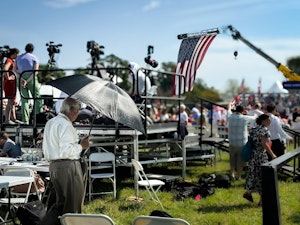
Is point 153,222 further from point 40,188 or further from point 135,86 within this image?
point 135,86

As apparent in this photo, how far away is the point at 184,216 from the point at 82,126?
9.27 ft

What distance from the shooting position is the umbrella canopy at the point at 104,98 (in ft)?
18.5

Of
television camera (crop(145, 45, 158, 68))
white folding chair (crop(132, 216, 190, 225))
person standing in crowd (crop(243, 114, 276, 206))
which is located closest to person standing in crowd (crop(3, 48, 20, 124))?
television camera (crop(145, 45, 158, 68))

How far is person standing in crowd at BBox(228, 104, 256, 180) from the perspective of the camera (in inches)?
425

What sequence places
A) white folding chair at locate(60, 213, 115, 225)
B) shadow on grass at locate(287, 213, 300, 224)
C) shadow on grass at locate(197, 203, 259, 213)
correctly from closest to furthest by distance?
white folding chair at locate(60, 213, 115, 225) → shadow on grass at locate(287, 213, 300, 224) → shadow on grass at locate(197, 203, 259, 213)

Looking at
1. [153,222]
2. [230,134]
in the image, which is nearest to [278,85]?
[230,134]

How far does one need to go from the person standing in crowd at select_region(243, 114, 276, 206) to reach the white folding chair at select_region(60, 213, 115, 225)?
15.4ft

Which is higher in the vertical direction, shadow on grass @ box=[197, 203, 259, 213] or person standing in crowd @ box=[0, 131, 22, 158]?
person standing in crowd @ box=[0, 131, 22, 158]

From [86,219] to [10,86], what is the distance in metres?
6.29

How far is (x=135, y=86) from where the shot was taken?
9.53m

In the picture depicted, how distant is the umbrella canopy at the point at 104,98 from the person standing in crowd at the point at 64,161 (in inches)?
17.7

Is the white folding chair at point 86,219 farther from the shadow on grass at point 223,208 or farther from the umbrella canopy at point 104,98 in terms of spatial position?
the shadow on grass at point 223,208

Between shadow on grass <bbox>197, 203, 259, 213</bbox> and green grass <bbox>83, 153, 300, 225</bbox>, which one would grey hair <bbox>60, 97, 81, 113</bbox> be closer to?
green grass <bbox>83, 153, 300, 225</bbox>

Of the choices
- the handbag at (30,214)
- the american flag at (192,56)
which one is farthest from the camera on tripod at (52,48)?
the handbag at (30,214)
